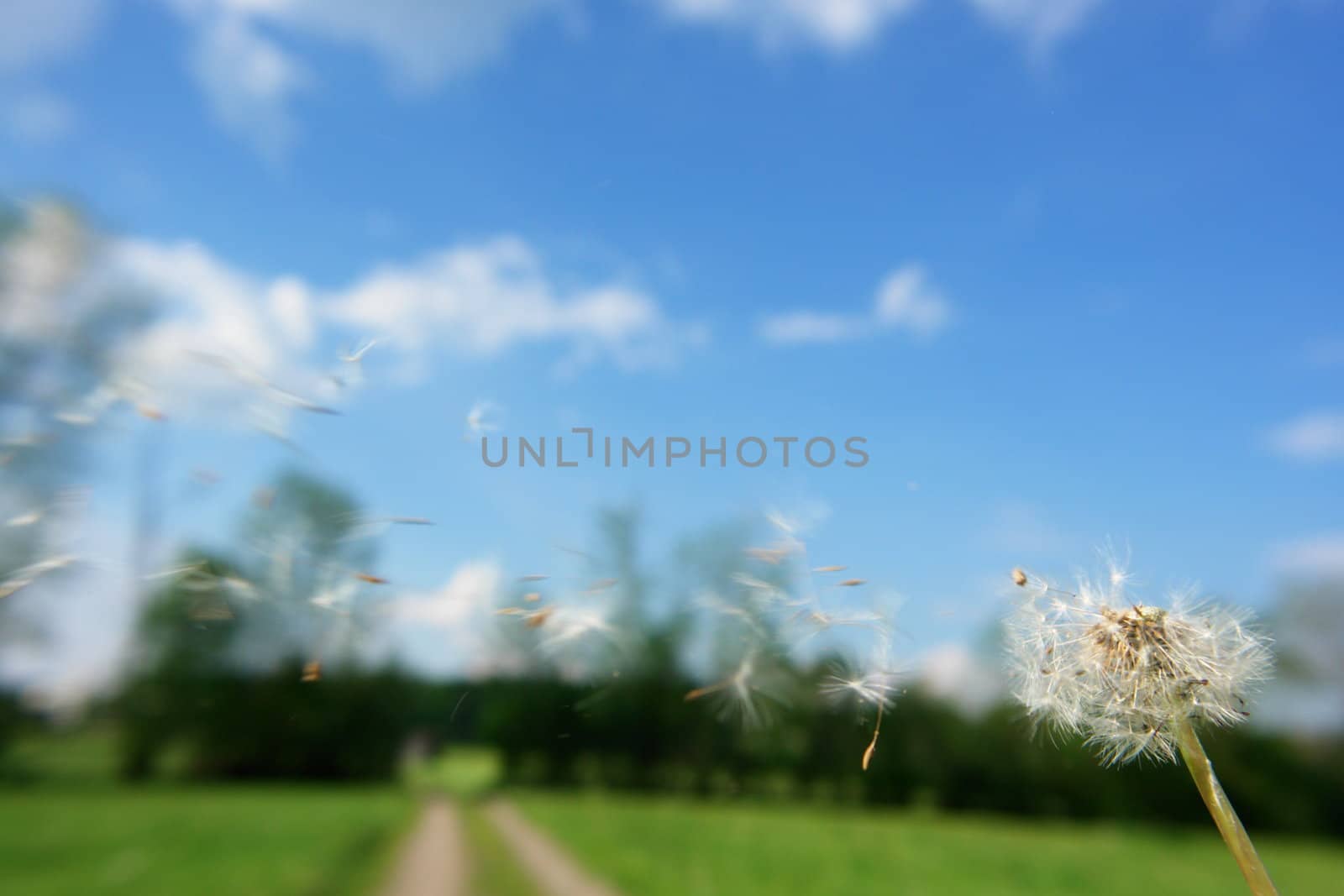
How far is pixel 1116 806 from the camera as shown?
Answer: 1291 inches

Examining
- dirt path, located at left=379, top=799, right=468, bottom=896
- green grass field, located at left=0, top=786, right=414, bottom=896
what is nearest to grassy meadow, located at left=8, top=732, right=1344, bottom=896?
green grass field, located at left=0, top=786, right=414, bottom=896

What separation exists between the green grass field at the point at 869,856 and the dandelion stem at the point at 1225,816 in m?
16.4

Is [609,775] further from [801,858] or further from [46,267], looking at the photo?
[46,267]

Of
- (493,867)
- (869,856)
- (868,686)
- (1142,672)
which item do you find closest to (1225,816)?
(1142,672)

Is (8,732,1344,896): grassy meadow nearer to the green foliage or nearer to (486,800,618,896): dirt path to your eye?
the green foliage

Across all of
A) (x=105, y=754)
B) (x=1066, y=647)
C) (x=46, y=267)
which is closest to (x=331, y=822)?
(x=105, y=754)

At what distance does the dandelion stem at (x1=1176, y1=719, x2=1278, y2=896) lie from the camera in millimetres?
1037

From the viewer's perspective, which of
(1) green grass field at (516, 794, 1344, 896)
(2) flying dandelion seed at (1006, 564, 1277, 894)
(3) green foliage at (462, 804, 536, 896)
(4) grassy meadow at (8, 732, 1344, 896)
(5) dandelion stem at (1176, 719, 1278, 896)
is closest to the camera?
(5) dandelion stem at (1176, 719, 1278, 896)

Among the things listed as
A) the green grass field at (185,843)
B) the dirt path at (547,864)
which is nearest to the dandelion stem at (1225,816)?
the dirt path at (547,864)

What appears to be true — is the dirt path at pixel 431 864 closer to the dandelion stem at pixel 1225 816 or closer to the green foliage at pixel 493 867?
the green foliage at pixel 493 867

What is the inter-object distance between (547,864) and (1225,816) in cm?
1866

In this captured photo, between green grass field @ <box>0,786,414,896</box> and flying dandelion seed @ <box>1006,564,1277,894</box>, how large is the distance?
1530 centimetres

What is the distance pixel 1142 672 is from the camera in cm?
146

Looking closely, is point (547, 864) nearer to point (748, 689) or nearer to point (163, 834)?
point (163, 834)
